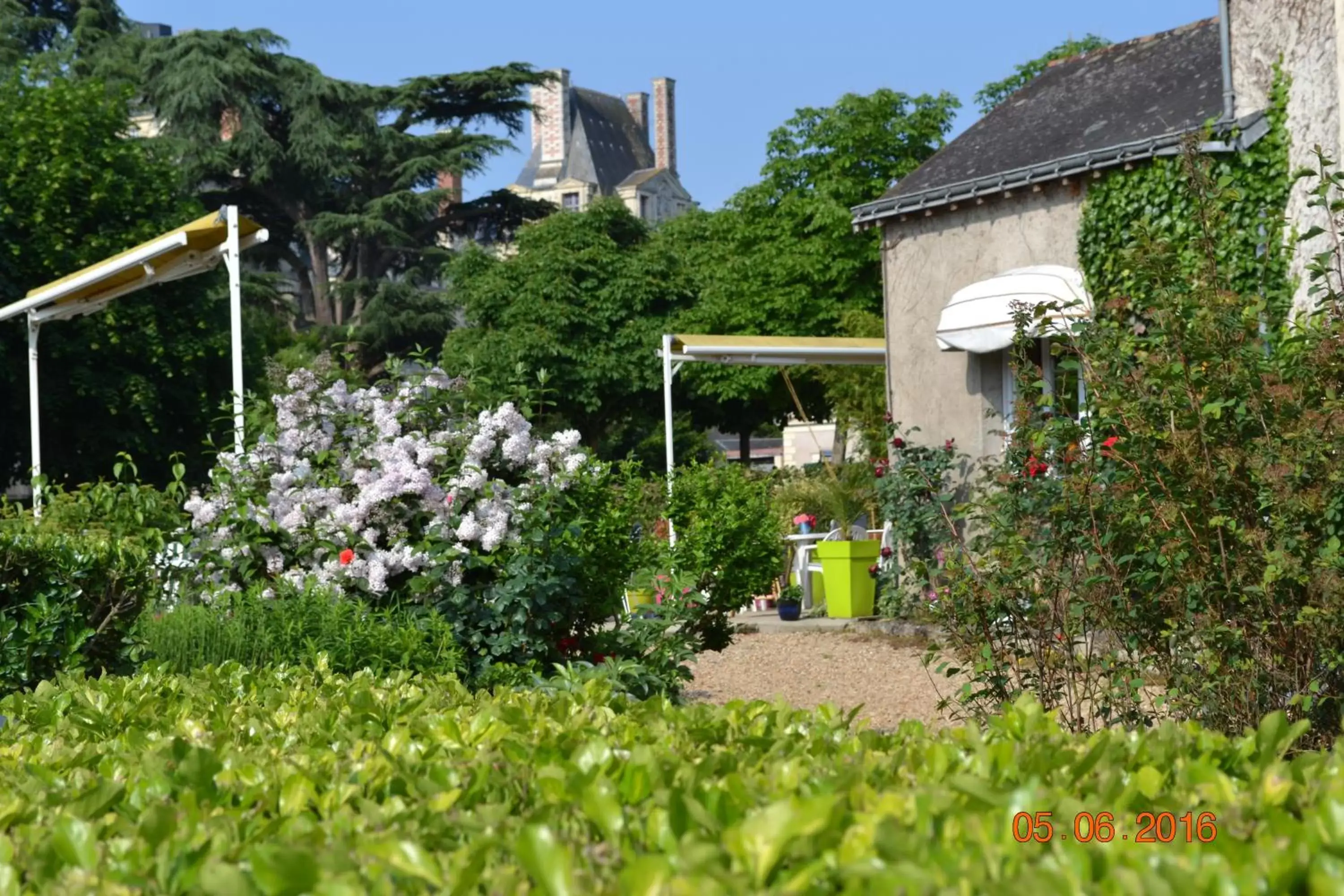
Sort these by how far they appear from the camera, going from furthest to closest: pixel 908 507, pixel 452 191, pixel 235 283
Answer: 1. pixel 452 191
2. pixel 908 507
3. pixel 235 283

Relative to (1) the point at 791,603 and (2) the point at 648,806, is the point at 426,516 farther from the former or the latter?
(1) the point at 791,603

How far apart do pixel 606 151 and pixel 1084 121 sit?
7225cm

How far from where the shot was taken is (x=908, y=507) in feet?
40.4

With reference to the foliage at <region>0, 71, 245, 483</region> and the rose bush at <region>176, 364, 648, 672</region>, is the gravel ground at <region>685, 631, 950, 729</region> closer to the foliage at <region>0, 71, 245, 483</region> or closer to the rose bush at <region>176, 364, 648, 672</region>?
the rose bush at <region>176, 364, 648, 672</region>

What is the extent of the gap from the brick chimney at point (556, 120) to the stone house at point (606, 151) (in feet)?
0.12

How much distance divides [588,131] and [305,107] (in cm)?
4967

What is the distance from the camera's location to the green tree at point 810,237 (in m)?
28.5

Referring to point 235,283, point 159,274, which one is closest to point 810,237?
point 159,274

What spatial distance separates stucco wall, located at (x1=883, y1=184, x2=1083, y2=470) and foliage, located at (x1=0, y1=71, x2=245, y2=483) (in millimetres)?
12125

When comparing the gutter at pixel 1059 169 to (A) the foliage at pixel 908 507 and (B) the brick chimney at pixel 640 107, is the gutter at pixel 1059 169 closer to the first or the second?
(A) the foliage at pixel 908 507

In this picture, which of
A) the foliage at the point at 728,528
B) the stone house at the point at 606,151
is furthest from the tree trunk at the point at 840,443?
the stone house at the point at 606,151

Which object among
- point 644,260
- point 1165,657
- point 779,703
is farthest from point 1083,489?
point 644,260

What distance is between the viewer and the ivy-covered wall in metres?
8.92

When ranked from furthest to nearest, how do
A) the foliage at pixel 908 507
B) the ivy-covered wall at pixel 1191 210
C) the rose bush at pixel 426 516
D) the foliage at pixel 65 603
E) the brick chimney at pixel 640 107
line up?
the brick chimney at pixel 640 107 < the foliage at pixel 908 507 < the ivy-covered wall at pixel 1191 210 < the foliage at pixel 65 603 < the rose bush at pixel 426 516
